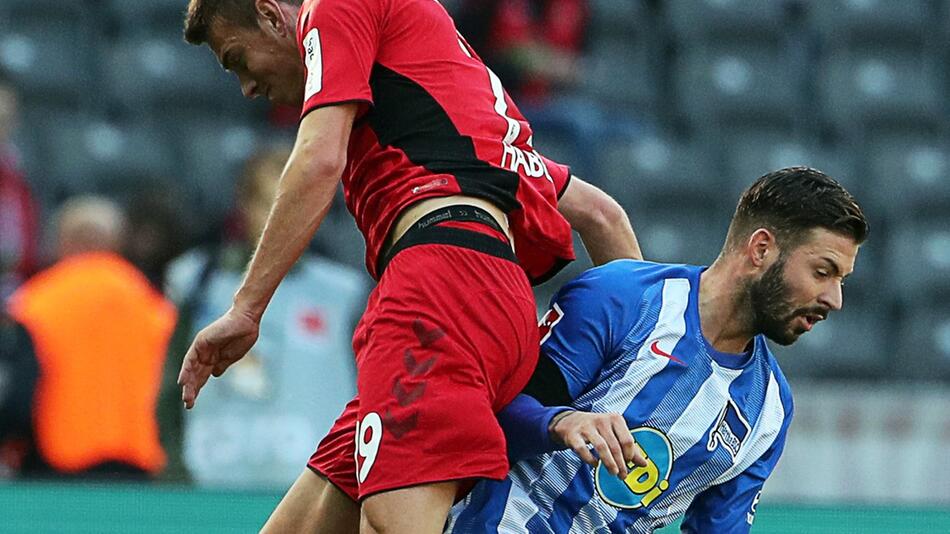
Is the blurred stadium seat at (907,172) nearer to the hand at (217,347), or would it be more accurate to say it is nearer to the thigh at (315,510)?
the thigh at (315,510)

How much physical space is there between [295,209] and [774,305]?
37.4 inches

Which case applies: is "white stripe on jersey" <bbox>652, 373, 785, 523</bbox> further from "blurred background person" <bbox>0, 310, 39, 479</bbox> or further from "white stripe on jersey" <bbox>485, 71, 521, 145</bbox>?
"blurred background person" <bbox>0, 310, 39, 479</bbox>

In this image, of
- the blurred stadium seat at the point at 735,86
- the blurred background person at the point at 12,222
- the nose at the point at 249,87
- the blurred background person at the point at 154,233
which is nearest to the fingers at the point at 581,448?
the nose at the point at 249,87

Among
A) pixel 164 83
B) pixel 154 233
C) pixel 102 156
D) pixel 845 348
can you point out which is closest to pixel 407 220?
pixel 154 233

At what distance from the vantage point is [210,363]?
321 cm

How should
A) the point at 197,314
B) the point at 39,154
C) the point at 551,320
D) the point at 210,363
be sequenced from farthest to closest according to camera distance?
the point at 39,154
the point at 197,314
the point at 551,320
the point at 210,363

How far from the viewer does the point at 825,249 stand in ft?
10.8

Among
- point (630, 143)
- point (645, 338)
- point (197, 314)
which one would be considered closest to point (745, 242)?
point (645, 338)

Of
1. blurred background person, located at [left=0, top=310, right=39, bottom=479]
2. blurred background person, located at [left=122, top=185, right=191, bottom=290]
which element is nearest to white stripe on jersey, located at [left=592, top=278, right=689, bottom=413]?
blurred background person, located at [left=0, top=310, right=39, bottom=479]

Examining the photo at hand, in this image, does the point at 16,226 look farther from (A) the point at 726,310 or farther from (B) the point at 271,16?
(A) the point at 726,310

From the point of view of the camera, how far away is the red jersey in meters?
3.12

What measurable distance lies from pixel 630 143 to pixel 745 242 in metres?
5.31

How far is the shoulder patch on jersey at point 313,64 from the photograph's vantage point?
3109 mm

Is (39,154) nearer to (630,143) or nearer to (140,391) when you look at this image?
(140,391)
